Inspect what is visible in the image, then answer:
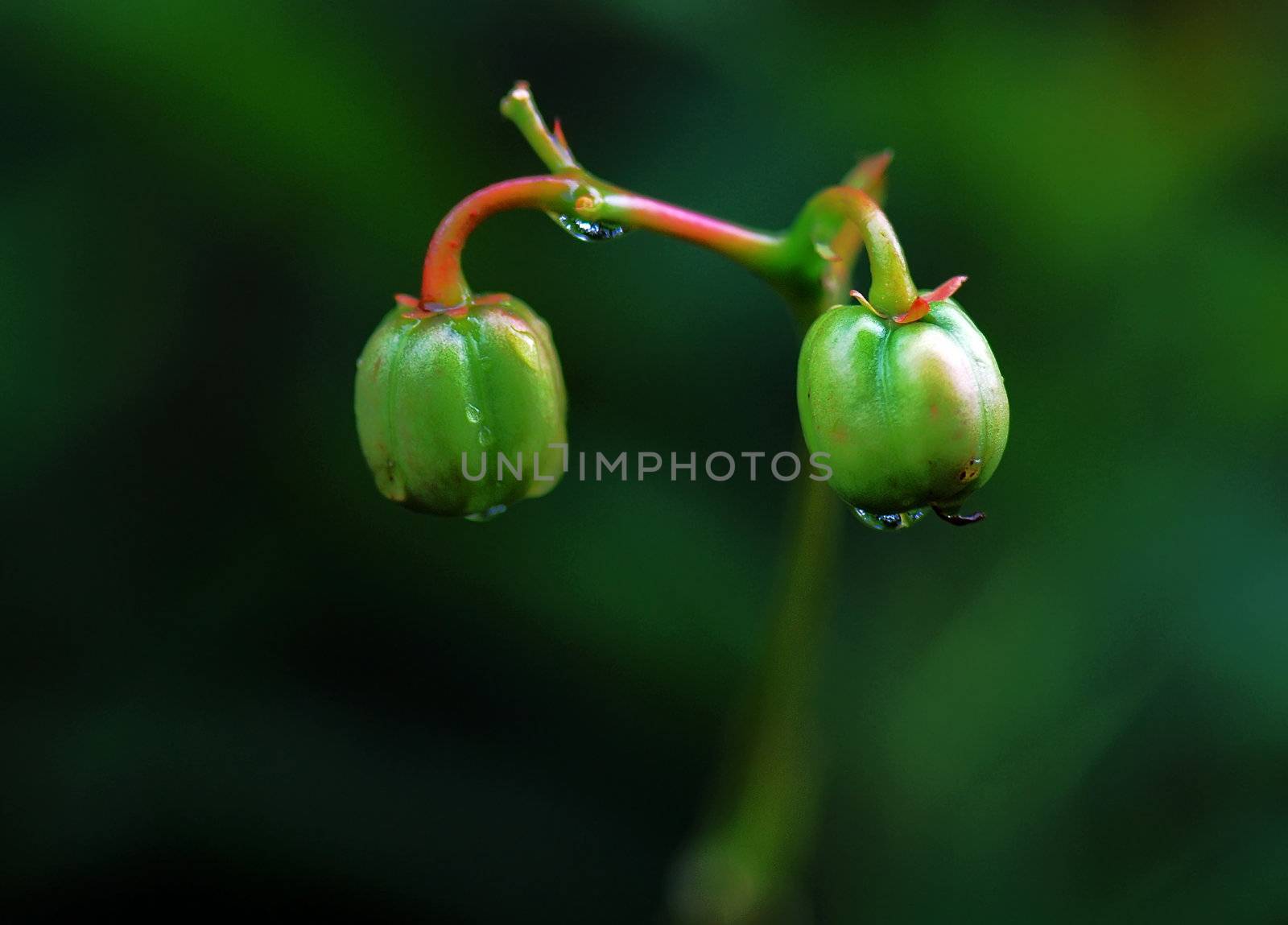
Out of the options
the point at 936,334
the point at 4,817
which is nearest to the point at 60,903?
the point at 4,817

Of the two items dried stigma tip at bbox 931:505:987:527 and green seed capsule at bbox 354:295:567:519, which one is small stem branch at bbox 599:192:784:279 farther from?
dried stigma tip at bbox 931:505:987:527

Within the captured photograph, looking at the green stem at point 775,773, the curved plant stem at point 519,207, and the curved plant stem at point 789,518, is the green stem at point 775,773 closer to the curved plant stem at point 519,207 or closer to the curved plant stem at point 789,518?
the curved plant stem at point 789,518

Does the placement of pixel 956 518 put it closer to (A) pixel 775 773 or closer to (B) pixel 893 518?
(B) pixel 893 518

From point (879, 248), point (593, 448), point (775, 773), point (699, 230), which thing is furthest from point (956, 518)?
point (593, 448)

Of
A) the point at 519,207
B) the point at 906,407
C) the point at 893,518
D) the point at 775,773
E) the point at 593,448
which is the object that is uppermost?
the point at 519,207

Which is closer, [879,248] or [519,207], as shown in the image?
[879,248]

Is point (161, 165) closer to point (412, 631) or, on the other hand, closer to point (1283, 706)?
point (412, 631)

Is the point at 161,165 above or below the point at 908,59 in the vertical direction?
below
